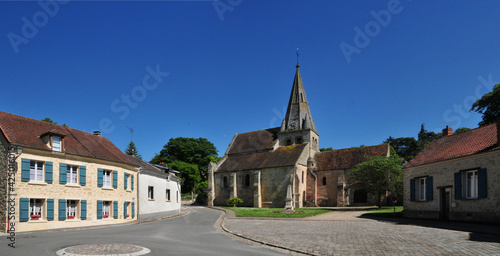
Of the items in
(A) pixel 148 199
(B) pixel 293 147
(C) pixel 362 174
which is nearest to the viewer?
(A) pixel 148 199

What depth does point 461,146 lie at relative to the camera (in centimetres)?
2291

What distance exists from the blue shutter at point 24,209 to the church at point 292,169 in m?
32.4

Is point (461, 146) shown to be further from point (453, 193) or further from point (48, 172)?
point (48, 172)

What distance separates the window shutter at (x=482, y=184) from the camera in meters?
19.4

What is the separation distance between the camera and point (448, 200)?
22359 mm

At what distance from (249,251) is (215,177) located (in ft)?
149

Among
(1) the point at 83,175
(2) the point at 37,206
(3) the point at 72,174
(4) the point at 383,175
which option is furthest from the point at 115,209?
(4) the point at 383,175

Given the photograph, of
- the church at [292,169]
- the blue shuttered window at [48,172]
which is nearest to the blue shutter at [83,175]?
the blue shuttered window at [48,172]

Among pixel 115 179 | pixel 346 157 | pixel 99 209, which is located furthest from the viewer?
pixel 346 157

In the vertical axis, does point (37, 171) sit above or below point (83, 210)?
above

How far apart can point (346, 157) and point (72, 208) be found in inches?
1403

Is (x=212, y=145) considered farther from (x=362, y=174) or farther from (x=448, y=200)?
(x=448, y=200)

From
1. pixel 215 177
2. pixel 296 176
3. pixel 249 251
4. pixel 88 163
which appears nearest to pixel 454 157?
pixel 249 251

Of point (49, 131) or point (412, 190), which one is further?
point (412, 190)
